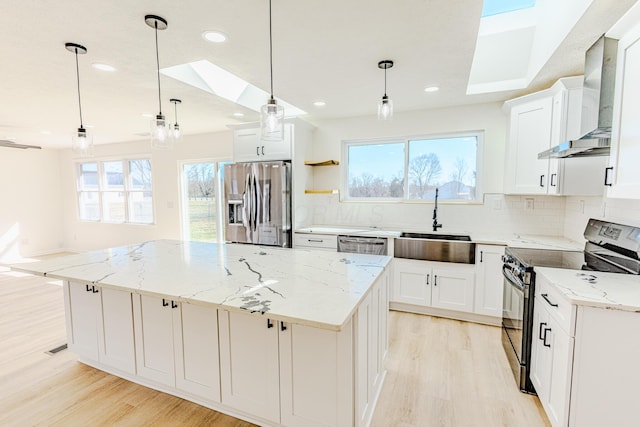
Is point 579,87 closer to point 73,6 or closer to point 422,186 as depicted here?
point 422,186

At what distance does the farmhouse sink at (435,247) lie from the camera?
9.98 ft

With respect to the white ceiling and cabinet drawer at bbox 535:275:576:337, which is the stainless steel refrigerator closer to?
the white ceiling

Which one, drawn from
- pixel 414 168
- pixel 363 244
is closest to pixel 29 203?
pixel 363 244

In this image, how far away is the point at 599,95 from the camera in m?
1.88

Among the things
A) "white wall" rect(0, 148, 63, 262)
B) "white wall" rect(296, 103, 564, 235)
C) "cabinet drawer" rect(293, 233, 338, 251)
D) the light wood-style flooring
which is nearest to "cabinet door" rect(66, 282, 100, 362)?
the light wood-style flooring

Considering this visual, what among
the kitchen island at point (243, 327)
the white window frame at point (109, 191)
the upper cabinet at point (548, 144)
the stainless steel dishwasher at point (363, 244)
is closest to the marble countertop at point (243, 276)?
the kitchen island at point (243, 327)

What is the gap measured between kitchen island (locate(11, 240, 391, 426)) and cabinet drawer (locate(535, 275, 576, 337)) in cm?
94

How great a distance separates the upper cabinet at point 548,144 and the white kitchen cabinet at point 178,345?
10.0 feet

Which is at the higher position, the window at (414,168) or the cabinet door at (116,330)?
the window at (414,168)

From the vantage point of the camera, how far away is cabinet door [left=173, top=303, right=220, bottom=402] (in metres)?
1.74

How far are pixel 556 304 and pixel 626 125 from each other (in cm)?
108

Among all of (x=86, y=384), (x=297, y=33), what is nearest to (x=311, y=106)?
(x=297, y=33)

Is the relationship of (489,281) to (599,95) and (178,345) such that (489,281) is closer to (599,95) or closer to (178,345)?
(599,95)

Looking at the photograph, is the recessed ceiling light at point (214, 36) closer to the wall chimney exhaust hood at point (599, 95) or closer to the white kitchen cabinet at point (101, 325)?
the white kitchen cabinet at point (101, 325)
